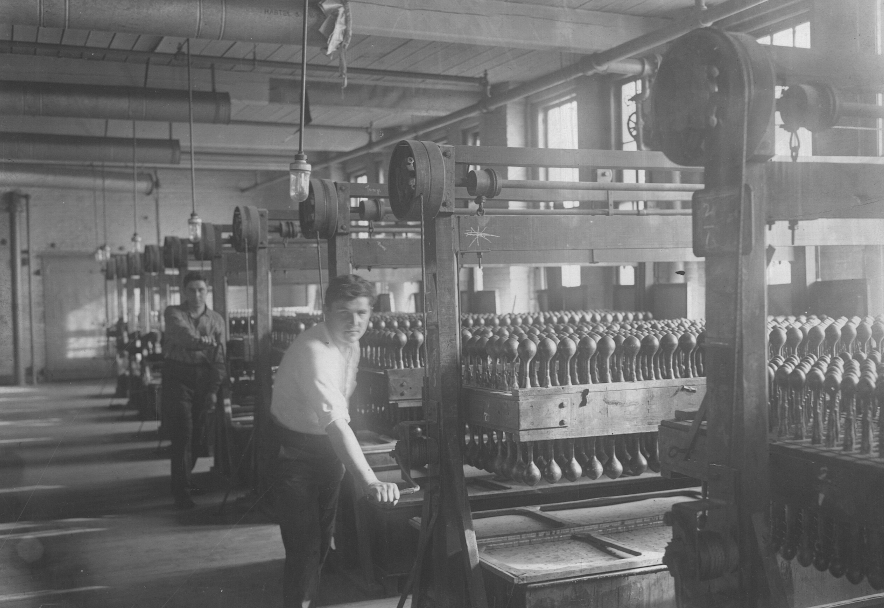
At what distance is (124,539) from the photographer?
4.85m

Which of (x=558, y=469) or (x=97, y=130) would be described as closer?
(x=558, y=469)

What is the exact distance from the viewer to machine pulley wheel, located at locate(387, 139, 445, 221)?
277 centimetres

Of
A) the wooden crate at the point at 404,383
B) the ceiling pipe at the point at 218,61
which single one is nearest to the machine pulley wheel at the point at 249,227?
the wooden crate at the point at 404,383

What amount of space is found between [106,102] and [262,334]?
4161 mm

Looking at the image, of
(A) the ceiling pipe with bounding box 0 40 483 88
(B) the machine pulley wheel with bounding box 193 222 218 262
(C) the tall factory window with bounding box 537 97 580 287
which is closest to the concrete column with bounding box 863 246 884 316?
(C) the tall factory window with bounding box 537 97 580 287

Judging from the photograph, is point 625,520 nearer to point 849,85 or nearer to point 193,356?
point 849,85

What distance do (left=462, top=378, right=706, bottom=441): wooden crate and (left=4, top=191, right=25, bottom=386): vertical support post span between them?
13629 millimetres

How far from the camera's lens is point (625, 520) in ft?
11.0

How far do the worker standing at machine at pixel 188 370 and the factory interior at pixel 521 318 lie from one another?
5.3 inches

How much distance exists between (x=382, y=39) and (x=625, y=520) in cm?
595

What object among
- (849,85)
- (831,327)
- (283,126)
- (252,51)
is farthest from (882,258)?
(283,126)

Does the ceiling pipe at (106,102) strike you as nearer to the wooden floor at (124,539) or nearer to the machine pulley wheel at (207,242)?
the machine pulley wheel at (207,242)

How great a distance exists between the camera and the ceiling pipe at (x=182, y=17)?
5000 mm

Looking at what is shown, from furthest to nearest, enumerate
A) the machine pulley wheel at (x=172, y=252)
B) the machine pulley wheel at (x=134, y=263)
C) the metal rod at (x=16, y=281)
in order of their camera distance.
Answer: the metal rod at (x=16, y=281) < the machine pulley wheel at (x=134, y=263) < the machine pulley wheel at (x=172, y=252)
